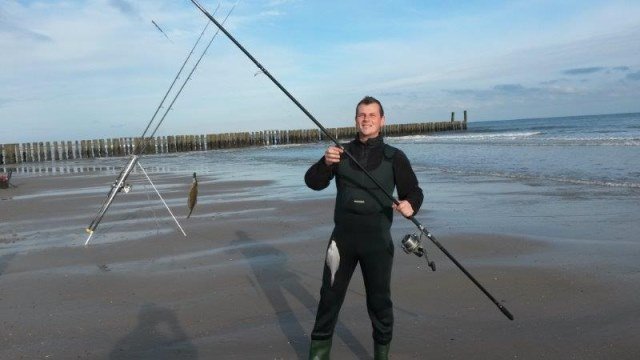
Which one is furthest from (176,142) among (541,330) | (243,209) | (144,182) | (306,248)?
(541,330)

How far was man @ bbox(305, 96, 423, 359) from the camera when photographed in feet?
11.1

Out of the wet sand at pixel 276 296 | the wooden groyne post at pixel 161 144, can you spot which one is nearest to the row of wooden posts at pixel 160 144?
the wooden groyne post at pixel 161 144

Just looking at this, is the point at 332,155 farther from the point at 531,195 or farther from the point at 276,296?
the point at 531,195

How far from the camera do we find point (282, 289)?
5.45 meters

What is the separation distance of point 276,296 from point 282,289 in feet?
0.71

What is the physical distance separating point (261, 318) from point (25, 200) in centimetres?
1081

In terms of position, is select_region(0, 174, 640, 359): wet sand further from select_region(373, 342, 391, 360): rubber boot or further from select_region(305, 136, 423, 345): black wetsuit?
select_region(305, 136, 423, 345): black wetsuit

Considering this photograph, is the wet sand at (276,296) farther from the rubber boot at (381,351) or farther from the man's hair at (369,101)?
the man's hair at (369,101)

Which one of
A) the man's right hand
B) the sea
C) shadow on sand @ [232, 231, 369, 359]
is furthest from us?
the sea

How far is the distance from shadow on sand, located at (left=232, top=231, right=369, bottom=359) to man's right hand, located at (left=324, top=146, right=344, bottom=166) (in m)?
1.38

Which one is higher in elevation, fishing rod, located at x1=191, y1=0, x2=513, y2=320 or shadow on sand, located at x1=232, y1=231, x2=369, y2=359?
fishing rod, located at x1=191, y1=0, x2=513, y2=320

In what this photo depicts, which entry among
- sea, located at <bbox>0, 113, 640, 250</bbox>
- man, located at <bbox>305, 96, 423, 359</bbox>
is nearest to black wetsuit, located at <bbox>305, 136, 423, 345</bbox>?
man, located at <bbox>305, 96, 423, 359</bbox>

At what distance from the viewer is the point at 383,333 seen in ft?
11.4

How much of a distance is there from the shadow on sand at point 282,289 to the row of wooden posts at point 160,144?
812 inches
